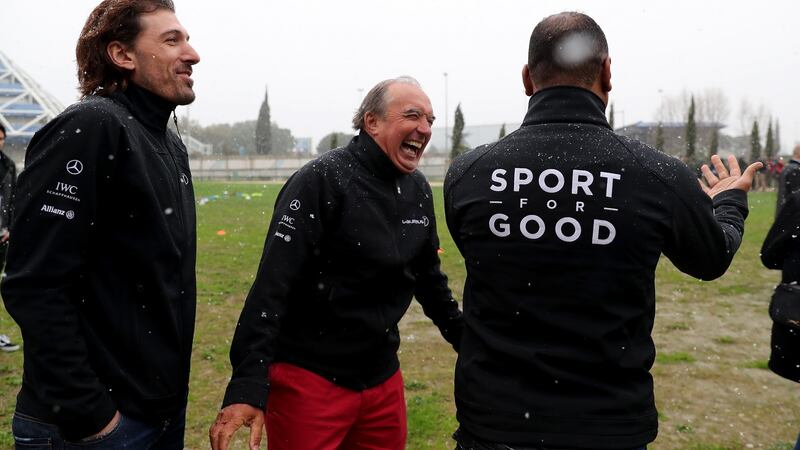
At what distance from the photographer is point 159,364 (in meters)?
2.13

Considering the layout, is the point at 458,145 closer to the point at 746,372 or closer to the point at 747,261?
the point at 747,261

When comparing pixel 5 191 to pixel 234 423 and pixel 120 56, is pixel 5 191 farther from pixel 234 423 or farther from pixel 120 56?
pixel 234 423

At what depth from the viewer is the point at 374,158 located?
9.77 ft

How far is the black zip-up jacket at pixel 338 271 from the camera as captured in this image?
2627 mm

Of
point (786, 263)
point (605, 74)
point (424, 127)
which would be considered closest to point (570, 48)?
point (605, 74)

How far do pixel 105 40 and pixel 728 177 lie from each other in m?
2.29

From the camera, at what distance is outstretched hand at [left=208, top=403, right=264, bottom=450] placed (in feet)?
7.61

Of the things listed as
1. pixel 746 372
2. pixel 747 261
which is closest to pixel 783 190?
pixel 746 372

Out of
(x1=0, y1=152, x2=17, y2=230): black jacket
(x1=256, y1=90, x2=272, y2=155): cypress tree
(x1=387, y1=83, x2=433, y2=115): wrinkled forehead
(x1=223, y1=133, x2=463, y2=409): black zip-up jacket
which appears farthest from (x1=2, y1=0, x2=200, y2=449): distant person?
(x1=256, y1=90, x2=272, y2=155): cypress tree

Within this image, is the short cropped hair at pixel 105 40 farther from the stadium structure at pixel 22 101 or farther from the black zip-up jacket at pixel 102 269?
the stadium structure at pixel 22 101

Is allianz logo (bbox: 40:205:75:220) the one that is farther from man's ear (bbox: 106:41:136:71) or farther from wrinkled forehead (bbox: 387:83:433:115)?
wrinkled forehead (bbox: 387:83:433:115)

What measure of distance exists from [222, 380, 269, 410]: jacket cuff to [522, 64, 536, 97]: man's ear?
1436mm

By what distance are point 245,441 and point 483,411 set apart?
2961mm

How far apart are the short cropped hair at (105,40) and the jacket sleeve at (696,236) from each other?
1857 millimetres
